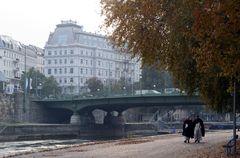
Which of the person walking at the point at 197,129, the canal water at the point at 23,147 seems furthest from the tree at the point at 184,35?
the canal water at the point at 23,147

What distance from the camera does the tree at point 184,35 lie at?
1605 cm

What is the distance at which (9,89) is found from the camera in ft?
403

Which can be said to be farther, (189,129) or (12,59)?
(12,59)

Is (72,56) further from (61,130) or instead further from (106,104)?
(61,130)

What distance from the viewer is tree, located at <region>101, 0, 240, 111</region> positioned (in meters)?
16.0

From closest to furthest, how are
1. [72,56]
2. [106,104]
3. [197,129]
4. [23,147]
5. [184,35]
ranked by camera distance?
[184,35] < [197,129] < [23,147] < [106,104] < [72,56]

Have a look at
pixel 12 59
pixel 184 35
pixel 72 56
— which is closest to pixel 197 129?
pixel 184 35

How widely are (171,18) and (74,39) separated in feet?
516

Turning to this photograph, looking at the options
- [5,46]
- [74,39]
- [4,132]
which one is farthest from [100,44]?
[4,132]

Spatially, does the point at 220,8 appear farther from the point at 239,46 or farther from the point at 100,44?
the point at 100,44

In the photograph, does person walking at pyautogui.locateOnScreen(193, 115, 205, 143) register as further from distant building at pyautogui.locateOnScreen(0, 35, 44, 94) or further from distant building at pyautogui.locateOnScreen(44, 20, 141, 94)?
distant building at pyautogui.locateOnScreen(44, 20, 141, 94)

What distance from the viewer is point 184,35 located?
19938mm

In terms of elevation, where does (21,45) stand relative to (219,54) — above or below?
above

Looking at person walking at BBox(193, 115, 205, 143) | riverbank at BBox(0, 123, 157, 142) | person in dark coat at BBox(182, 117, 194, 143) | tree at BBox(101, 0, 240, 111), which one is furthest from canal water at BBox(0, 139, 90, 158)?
tree at BBox(101, 0, 240, 111)
